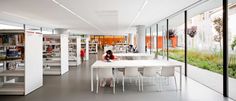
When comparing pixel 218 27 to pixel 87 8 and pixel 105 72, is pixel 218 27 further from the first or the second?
pixel 87 8

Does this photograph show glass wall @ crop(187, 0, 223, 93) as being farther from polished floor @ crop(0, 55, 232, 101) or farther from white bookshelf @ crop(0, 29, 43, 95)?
white bookshelf @ crop(0, 29, 43, 95)

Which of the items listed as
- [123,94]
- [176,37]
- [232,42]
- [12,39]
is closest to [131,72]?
[123,94]

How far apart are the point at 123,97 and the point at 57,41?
17.2 ft

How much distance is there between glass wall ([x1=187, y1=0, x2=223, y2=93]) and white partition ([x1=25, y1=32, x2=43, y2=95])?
5.34m

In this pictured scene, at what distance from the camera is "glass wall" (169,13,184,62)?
8709 mm

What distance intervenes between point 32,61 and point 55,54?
3.23 metres

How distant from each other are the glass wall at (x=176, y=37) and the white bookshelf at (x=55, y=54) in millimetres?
5429

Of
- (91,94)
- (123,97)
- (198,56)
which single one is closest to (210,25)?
(198,56)

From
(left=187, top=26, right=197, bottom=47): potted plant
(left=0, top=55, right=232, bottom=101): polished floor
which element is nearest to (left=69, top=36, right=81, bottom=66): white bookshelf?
(left=0, top=55, right=232, bottom=101): polished floor

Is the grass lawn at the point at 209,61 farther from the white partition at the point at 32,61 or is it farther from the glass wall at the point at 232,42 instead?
the white partition at the point at 32,61

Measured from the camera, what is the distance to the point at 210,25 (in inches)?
248

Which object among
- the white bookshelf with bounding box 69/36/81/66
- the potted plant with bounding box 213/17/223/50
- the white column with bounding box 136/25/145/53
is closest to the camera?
the potted plant with bounding box 213/17/223/50

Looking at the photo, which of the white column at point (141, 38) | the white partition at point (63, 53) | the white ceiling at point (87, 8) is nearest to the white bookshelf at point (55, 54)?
Answer: the white partition at point (63, 53)

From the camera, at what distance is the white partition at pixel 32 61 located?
507 centimetres
